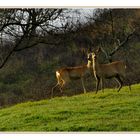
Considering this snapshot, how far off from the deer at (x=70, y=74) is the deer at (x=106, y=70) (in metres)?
0.09

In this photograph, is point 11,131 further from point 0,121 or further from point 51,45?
point 51,45

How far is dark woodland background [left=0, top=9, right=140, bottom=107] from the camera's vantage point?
9969 millimetres

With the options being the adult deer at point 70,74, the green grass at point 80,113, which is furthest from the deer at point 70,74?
the green grass at point 80,113

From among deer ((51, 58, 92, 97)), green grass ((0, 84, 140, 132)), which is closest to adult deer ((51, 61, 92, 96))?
deer ((51, 58, 92, 97))

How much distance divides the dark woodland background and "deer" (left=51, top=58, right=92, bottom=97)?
0.07 metres

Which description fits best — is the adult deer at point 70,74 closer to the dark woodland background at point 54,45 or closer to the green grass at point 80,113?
the dark woodland background at point 54,45

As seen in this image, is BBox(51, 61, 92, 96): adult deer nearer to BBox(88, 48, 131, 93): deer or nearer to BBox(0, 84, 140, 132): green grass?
BBox(88, 48, 131, 93): deer

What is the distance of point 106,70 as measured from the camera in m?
10.2

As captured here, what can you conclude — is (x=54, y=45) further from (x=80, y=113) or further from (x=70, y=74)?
(x=80, y=113)

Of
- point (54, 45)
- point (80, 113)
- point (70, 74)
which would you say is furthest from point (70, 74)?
point (80, 113)

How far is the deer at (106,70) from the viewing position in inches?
395

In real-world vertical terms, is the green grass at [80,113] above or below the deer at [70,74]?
below

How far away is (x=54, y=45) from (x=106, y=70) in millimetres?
833

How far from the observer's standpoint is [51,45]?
10.1m
